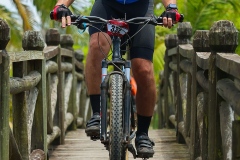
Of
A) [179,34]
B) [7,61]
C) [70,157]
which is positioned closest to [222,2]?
[179,34]

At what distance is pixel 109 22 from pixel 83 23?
17 cm

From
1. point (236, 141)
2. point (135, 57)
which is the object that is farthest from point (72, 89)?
point (236, 141)

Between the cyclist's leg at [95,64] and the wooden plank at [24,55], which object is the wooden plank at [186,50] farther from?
the cyclist's leg at [95,64]

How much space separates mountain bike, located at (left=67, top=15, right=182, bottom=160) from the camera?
413 cm

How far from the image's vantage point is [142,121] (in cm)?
506

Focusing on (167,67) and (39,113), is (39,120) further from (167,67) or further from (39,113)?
(167,67)

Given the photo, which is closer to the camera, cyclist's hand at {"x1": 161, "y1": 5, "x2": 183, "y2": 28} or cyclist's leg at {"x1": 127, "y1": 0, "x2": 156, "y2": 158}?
cyclist's hand at {"x1": 161, "y1": 5, "x2": 183, "y2": 28}

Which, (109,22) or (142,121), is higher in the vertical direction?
(109,22)

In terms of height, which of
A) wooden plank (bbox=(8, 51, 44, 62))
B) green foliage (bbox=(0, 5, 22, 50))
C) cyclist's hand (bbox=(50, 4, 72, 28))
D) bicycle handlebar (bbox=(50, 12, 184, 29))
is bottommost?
green foliage (bbox=(0, 5, 22, 50))

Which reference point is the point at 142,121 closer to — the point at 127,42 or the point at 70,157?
the point at 127,42

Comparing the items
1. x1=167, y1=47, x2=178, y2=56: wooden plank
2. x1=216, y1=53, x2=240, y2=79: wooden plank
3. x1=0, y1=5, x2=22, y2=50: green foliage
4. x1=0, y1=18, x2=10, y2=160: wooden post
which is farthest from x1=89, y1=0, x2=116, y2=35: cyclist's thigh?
x1=0, y1=5, x2=22, y2=50: green foliage

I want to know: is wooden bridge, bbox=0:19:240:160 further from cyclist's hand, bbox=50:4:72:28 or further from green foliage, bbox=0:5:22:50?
green foliage, bbox=0:5:22:50

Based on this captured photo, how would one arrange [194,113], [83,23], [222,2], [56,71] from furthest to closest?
[222,2], [56,71], [194,113], [83,23]

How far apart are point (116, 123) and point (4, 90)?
701mm
